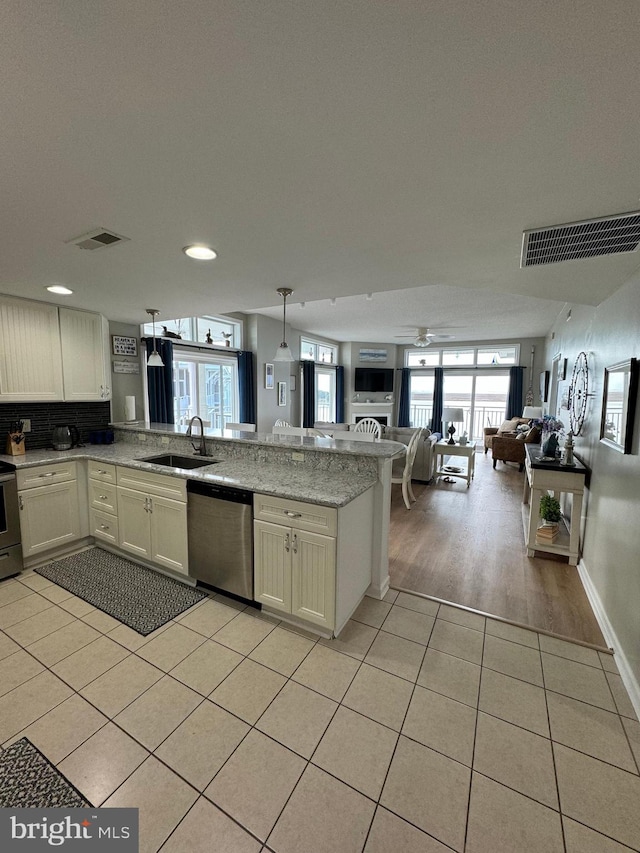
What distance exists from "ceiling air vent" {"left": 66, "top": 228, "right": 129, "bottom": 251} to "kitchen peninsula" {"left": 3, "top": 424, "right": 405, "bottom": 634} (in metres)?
1.52

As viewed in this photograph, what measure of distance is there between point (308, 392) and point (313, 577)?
603 centimetres

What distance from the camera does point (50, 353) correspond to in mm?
3400

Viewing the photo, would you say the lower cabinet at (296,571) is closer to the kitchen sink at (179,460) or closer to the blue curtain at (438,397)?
the kitchen sink at (179,460)

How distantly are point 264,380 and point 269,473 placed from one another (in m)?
4.09

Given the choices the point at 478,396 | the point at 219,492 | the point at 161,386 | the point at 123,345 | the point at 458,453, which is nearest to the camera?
the point at 219,492

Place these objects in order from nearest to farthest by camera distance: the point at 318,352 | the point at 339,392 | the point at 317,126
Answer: the point at 317,126 < the point at 318,352 < the point at 339,392

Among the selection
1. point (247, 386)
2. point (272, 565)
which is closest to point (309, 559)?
point (272, 565)

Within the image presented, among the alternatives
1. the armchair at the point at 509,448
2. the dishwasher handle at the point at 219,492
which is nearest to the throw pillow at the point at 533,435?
the armchair at the point at 509,448

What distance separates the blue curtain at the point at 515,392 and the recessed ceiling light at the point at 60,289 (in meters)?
8.93

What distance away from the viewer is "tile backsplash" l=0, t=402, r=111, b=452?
3.33 m

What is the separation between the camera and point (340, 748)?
4.96 ft

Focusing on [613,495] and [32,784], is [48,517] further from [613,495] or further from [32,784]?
[613,495]

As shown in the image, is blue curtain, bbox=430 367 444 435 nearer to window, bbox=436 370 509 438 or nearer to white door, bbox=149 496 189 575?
window, bbox=436 370 509 438

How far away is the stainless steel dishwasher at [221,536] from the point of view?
2354 millimetres
